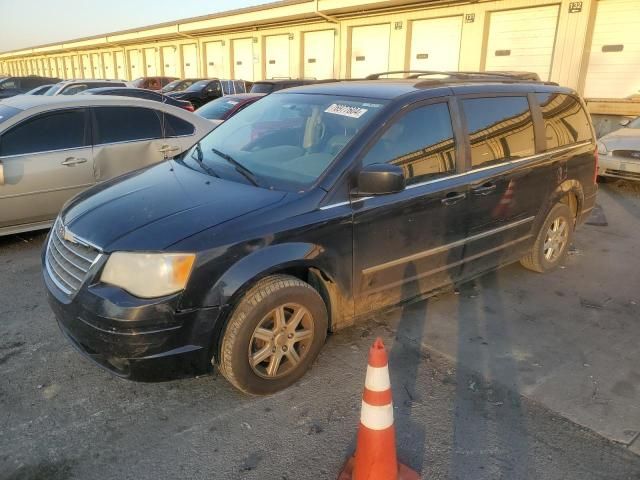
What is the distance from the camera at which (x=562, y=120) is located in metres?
4.63

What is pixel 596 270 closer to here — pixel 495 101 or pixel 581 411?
Result: pixel 495 101

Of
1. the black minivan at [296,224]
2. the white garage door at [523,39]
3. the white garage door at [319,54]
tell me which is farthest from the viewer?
the white garage door at [319,54]

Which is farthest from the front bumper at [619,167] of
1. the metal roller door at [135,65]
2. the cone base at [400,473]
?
the metal roller door at [135,65]

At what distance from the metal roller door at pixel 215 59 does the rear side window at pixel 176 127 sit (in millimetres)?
25769

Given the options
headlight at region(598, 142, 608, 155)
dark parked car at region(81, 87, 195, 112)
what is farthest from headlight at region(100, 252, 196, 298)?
dark parked car at region(81, 87, 195, 112)

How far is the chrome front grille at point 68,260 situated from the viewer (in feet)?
8.86

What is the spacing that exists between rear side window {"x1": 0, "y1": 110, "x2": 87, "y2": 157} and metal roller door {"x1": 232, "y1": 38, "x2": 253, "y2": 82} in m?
23.9

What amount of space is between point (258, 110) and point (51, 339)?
7.42 feet

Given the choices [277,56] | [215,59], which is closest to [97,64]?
[215,59]

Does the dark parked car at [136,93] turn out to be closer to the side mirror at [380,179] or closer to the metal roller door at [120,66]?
the side mirror at [380,179]

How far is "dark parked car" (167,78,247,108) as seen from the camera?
59.4 ft

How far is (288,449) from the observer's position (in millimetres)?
2521

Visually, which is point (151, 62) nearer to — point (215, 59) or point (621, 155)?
point (215, 59)

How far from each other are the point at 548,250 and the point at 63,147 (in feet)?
16.6
